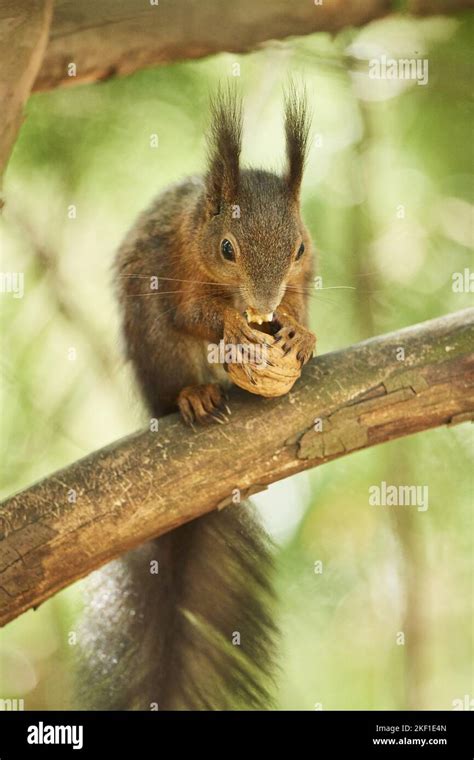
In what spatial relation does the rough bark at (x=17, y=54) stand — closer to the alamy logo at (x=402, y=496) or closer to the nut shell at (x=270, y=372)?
the nut shell at (x=270, y=372)

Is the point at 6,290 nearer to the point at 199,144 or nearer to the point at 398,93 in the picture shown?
the point at 199,144

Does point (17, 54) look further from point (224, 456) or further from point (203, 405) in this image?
point (224, 456)
